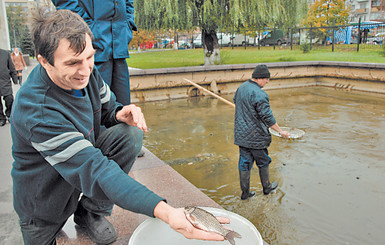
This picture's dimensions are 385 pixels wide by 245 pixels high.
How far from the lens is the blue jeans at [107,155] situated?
Result: 1896 millimetres

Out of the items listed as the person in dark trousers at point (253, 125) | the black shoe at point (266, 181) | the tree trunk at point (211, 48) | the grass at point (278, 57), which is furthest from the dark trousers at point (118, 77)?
the grass at point (278, 57)

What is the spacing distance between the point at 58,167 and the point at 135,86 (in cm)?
878

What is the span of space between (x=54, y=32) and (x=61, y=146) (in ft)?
1.66

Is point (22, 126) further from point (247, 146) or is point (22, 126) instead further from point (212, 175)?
point (212, 175)

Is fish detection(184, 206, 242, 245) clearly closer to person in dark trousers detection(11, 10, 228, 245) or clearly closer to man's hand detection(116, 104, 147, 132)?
person in dark trousers detection(11, 10, 228, 245)

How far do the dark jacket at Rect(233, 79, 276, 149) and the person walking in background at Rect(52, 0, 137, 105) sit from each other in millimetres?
1373

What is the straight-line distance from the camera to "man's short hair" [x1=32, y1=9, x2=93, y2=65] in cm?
150

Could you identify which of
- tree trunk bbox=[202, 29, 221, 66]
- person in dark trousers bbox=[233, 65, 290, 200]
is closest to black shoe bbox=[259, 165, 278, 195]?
person in dark trousers bbox=[233, 65, 290, 200]

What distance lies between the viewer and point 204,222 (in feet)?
4.63

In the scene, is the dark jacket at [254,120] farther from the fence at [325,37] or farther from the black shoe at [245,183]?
the fence at [325,37]

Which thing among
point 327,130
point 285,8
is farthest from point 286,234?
point 285,8

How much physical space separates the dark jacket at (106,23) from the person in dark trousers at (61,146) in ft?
4.79

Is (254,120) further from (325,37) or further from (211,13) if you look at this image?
(325,37)

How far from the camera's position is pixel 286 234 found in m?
3.34
